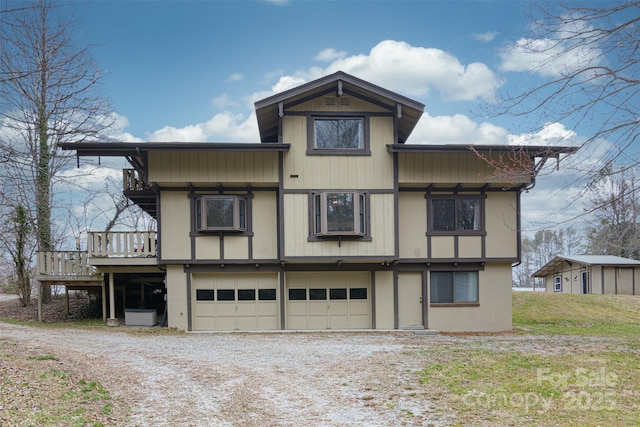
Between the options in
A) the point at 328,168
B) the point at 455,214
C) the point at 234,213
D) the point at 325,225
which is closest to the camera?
the point at 325,225

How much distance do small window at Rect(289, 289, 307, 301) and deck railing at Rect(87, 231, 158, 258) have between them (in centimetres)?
482

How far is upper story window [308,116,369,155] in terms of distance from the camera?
16094mm

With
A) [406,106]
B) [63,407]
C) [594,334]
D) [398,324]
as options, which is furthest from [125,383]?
[594,334]

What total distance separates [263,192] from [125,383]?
30.3 ft

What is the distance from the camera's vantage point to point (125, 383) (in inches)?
318

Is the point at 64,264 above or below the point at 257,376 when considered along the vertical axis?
above

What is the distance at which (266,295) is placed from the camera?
16750 millimetres

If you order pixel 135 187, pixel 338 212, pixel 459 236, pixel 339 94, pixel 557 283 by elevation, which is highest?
pixel 339 94

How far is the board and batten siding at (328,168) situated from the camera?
15906mm

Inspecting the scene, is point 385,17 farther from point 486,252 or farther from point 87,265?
point 87,265

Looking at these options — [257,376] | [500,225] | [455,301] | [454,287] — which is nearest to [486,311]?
[455,301]

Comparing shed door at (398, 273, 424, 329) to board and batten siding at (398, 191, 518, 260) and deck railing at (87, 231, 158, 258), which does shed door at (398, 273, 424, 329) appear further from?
deck railing at (87, 231, 158, 258)

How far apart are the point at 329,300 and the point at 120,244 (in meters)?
7.31

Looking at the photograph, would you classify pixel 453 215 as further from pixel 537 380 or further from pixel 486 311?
pixel 537 380
